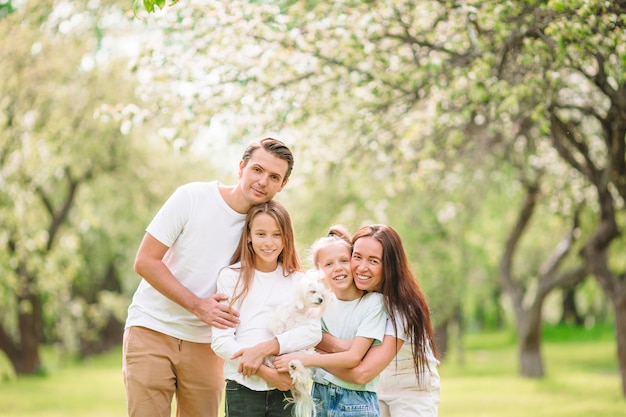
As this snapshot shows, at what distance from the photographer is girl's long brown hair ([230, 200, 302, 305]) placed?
13.4 feet

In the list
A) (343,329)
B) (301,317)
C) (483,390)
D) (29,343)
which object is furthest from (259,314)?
(29,343)

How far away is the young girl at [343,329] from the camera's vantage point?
395cm

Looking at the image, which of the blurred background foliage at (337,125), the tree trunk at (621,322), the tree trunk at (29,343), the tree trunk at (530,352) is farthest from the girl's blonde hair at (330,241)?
the tree trunk at (29,343)

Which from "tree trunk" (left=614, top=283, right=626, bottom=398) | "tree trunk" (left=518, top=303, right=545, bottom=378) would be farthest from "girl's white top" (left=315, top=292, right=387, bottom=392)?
"tree trunk" (left=518, top=303, right=545, bottom=378)

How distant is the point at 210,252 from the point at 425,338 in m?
1.23

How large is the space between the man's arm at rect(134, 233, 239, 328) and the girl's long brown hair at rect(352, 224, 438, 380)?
2.65ft

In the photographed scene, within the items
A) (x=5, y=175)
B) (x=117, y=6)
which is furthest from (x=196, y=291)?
(x=5, y=175)

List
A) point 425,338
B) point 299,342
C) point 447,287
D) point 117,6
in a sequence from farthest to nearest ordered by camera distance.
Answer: point 447,287 < point 117,6 < point 425,338 < point 299,342

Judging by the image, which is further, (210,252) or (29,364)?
(29,364)

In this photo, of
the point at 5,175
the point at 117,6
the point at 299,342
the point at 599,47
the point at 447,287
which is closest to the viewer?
the point at 299,342

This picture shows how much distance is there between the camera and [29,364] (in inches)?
725

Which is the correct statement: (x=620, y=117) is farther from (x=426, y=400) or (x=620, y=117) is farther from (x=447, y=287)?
(x=447, y=287)

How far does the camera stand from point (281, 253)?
166 inches

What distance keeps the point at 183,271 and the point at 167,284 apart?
0.17m
